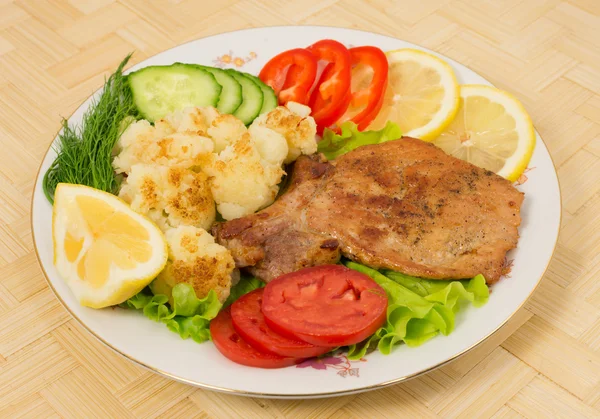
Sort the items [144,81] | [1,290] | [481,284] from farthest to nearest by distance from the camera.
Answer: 1. [144,81]
2. [1,290]
3. [481,284]

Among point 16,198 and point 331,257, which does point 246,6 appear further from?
point 331,257

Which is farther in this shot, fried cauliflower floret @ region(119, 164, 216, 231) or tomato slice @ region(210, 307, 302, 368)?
fried cauliflower floret @ region(119, 164, 216, 231)

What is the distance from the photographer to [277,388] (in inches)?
128

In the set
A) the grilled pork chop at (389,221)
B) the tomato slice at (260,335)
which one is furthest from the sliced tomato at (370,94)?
the tomato slice at (260,335)

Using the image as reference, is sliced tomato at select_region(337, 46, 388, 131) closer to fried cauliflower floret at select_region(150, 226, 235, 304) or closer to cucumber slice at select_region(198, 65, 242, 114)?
cucumber slice at select_region(198, 65, 242, 114)

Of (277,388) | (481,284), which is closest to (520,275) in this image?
(481,284)

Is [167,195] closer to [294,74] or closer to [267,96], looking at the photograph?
[267,96]

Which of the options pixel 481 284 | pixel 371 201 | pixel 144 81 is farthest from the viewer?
pixel 144 81

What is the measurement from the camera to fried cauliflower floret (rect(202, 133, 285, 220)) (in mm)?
3934

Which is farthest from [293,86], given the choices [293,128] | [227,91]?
[293,128]

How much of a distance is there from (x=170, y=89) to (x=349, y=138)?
1166 millimetres

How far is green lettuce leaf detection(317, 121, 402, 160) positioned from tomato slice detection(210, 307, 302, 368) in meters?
1.53

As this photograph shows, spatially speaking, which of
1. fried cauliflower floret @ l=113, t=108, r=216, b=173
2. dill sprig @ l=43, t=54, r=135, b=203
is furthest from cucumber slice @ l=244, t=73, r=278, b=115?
dill sprig @ l=43, t=54, r=135, b=203

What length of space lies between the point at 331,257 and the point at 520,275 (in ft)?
3.17
